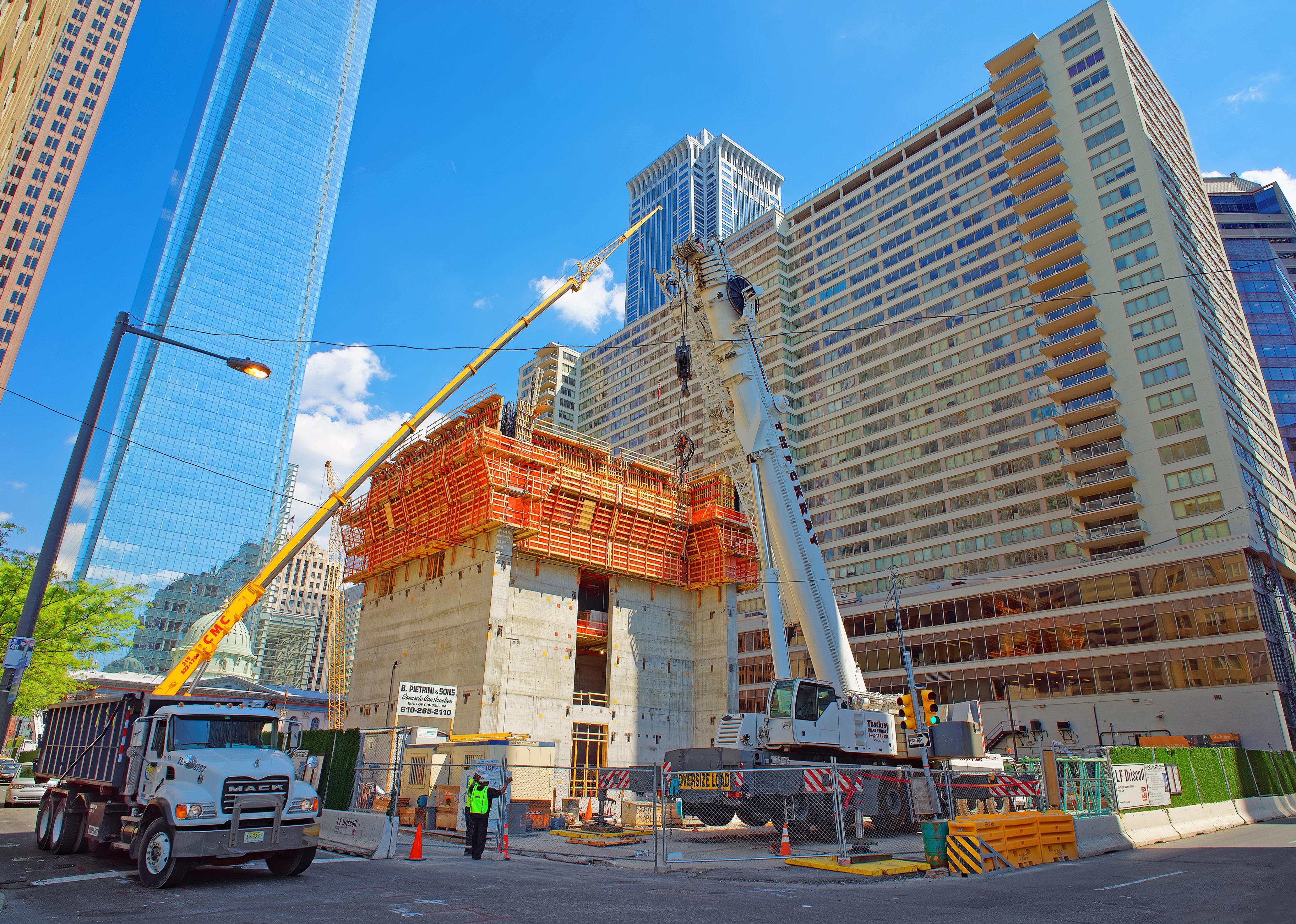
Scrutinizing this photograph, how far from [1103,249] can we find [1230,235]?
87.3 metres

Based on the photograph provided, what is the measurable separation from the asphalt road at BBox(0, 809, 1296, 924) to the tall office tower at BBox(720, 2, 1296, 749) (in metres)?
38.3

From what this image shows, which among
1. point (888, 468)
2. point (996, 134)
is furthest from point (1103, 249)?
point (888, 468)

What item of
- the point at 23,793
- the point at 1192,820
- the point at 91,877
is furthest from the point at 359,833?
the point at 1192,820

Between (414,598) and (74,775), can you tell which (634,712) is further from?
(74,775)

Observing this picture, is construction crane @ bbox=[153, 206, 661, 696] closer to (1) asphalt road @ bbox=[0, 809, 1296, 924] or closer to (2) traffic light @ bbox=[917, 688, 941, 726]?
(1) asphalt road @ bbox=[0, 809, 1296, 924]

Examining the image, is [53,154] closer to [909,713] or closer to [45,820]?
[45,820]

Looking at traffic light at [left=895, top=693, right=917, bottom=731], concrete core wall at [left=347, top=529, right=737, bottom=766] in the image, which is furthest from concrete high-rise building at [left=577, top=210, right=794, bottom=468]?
traffic light at [left=895, top=693, right=917, bottom=731]

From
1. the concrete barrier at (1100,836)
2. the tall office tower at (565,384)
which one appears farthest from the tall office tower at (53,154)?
the concrete barrier at (1100,836)

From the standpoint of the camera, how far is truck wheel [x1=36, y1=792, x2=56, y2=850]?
14867 mm

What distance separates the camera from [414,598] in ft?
120

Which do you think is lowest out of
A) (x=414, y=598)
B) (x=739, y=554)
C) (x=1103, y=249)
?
(x=414, y=598)

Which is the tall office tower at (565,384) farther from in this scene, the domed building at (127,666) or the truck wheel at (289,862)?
the truck wheel at (289,862)

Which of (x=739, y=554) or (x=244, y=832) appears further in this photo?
(x=739, y=554)

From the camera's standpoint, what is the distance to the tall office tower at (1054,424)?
5119cm
